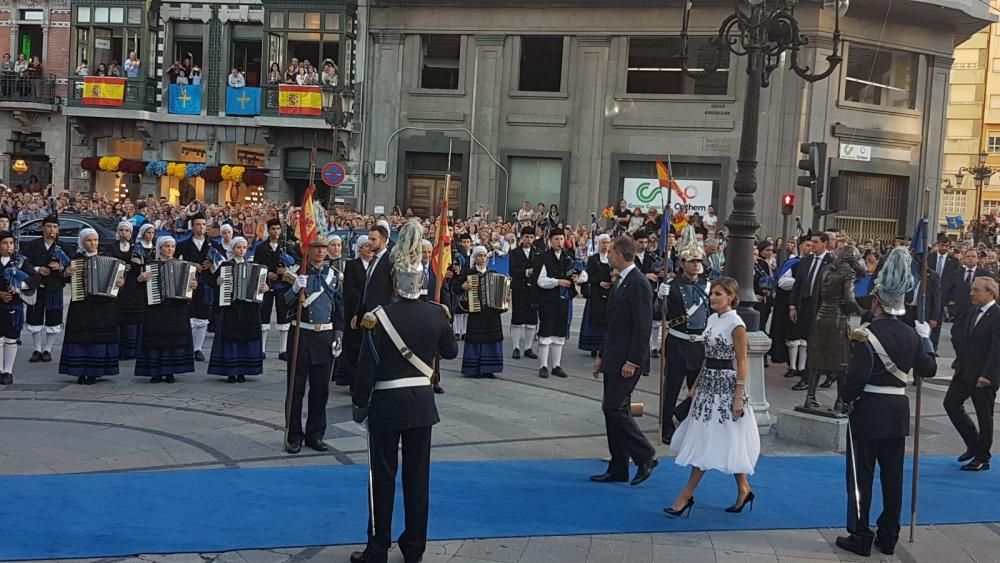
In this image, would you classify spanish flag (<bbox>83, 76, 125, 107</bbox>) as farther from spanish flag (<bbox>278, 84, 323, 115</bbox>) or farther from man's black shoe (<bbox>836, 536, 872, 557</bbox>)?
man's black shoe (<bbox>836, 536, 872, 557</bbox>)

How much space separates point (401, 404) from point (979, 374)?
6.07 metres

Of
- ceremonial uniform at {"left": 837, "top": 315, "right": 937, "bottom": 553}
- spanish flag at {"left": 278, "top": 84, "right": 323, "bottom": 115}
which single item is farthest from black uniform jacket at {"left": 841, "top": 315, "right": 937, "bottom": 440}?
spanish flag at {"left": 278, "top": 84, "right": 323, "bottom": 115}

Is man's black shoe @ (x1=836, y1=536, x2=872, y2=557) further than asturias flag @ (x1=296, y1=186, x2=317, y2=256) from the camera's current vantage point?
No

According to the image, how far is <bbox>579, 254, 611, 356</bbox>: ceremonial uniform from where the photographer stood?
1520cm

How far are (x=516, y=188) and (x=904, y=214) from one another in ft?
41.3

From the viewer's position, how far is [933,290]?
1620cm

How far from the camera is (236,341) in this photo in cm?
1273

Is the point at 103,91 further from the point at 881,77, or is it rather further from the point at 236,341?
the point at 236,341

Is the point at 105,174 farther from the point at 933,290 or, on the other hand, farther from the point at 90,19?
the point at 933,290

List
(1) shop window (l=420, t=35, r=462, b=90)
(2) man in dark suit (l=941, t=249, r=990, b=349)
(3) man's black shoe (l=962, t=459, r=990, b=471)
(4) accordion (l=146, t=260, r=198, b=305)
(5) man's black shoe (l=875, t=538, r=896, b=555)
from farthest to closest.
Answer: (1) shop window (l=420, t=35, r=462, b=90) → (2) man in dark suit (l=941, t=249, r=990, b=349) → (4) accordion (l=146, t=260, r=198, b=305) → (3) man's black shoe (l=962, t=459, r=990, b=471) → (5) man's black shoe (l=875, t=538, r=896, b=555)

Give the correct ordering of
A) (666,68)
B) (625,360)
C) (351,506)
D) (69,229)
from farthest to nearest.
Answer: (666,68) → (69,229) → (625,360) → (351,506)

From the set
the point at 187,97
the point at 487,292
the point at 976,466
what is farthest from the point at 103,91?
the point at 976,466

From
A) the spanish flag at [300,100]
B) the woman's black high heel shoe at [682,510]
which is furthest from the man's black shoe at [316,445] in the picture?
the spanish flag at [300,100]

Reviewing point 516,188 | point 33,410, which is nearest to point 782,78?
point 516,188
